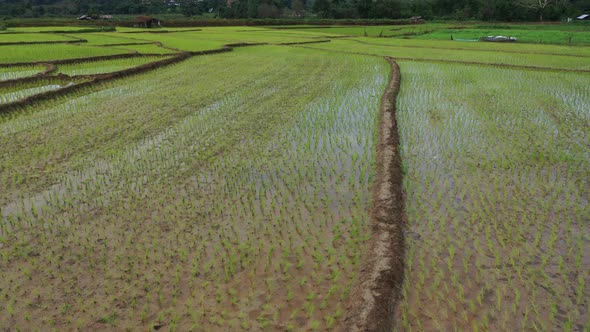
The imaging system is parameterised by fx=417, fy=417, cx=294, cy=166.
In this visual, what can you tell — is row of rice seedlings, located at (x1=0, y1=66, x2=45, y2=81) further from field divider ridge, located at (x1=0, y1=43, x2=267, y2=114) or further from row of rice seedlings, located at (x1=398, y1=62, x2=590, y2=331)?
row of rice seedlings, located at (x1=398, y1=62, x2=590, y2=331)

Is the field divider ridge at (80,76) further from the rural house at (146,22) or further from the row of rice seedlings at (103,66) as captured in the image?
the rural house at (146,22)

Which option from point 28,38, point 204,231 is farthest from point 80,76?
point 28,38

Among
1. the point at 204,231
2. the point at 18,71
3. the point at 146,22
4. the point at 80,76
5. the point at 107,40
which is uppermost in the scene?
the point at 146,22

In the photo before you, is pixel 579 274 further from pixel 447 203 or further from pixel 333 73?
pixel 333 73

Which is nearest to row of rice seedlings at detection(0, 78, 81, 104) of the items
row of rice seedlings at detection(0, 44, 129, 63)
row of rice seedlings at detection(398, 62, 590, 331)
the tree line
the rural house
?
row of rice seedlings at detection(0, 44, 129, 63)

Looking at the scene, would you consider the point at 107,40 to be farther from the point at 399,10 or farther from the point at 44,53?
the point at 399,10

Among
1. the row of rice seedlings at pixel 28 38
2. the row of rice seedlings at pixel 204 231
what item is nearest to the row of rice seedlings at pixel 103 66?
the row of rice seedlings at pixel 204 231

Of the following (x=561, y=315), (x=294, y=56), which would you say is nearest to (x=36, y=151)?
(x=561, y=315)
